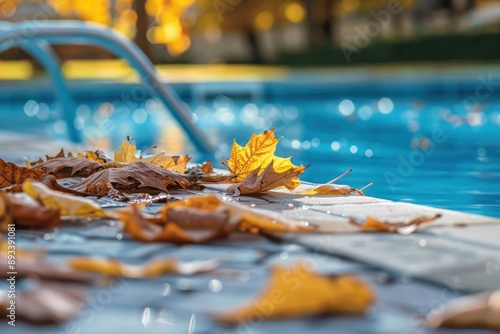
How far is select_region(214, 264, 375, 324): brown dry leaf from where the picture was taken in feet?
4.48

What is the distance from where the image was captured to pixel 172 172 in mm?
2852

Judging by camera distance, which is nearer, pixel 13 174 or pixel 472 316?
pixel 472 316

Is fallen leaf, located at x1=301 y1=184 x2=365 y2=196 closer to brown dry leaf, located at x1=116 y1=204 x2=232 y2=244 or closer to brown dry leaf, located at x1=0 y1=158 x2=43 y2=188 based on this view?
brown dry leaf, located at x1=0 y1=158 x2=43 y2=188

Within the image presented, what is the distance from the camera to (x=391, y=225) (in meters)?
2.08

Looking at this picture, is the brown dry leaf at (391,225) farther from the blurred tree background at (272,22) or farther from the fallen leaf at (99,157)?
the blurred tree background at (272,22)

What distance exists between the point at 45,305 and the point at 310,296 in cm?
38

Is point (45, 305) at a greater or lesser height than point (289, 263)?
lesser

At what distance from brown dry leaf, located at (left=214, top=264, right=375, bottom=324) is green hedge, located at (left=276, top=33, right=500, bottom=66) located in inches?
696

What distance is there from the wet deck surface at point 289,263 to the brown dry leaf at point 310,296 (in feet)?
0.09

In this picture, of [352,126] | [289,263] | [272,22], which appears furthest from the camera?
[272,22]

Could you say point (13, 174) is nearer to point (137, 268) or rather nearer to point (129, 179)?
point (129, 179)

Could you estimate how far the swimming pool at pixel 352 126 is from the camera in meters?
4.67

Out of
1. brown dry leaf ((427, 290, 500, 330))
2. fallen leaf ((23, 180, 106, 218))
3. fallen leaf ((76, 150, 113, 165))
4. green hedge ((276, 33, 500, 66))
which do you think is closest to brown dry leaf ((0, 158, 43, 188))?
fallen leaf ((76, 150, 113, 165))

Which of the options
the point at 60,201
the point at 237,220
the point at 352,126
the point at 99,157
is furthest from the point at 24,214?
the point at 352,126
